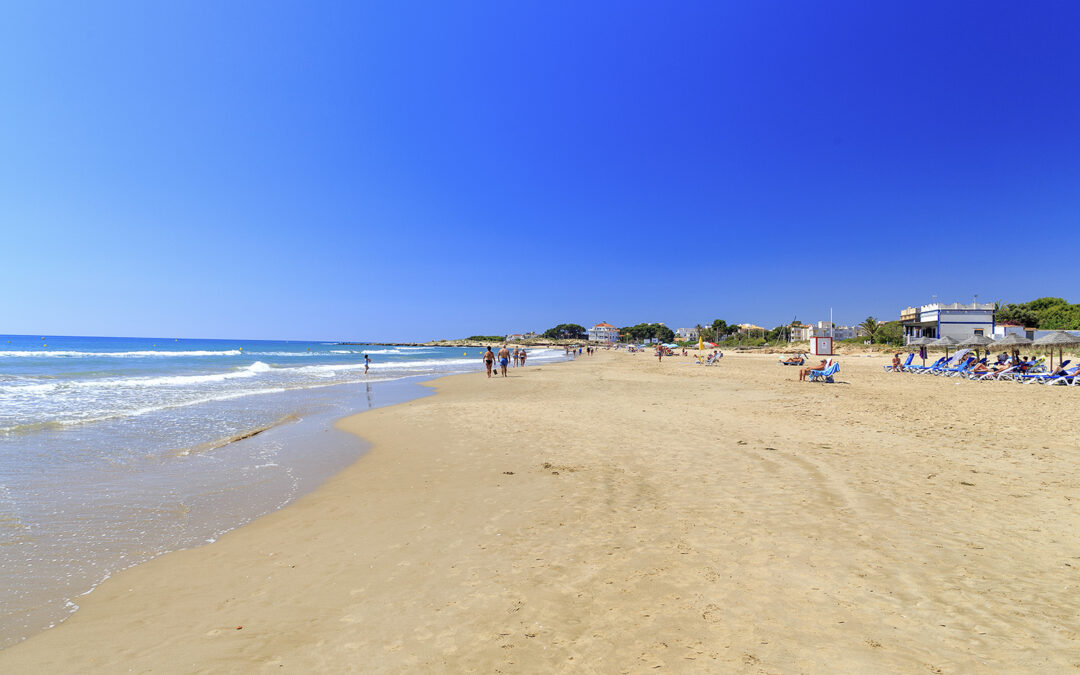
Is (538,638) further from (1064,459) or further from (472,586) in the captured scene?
(1064,459)

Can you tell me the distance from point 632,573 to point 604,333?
590 ft

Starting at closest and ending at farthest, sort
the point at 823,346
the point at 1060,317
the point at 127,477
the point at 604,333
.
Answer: the point at 127,477 < the point at 823,346 < the point at 1060,317 < the point at 604,333

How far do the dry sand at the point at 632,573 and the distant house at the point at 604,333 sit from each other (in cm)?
17366

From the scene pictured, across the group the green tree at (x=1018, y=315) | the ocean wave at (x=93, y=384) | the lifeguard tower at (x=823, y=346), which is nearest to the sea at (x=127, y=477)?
the ocean wave at (x=93, y=384)

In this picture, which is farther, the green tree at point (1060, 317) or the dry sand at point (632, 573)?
the green tree at point (1060, 317)

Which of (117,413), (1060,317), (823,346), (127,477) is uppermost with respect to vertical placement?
(1060,317)

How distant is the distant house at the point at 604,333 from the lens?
180625 millimetres

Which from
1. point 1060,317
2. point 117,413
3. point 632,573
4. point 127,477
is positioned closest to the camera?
point 632,573

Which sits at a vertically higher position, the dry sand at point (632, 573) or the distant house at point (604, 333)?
the distant house at point (604, 333)

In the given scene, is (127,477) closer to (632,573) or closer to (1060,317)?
(632,573)

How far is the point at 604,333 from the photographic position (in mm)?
182000

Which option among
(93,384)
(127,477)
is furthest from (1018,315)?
(93,384)

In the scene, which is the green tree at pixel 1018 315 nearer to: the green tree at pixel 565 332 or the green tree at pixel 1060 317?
the green tree at pixel 1060 317

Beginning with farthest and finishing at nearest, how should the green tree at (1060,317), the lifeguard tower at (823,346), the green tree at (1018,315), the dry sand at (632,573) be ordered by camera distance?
1. the green tree at (1018,315)
2. the green tree at (1060,317)
3. the lifeguard tower at (823,346)
4. the dry sand at (632,573)
